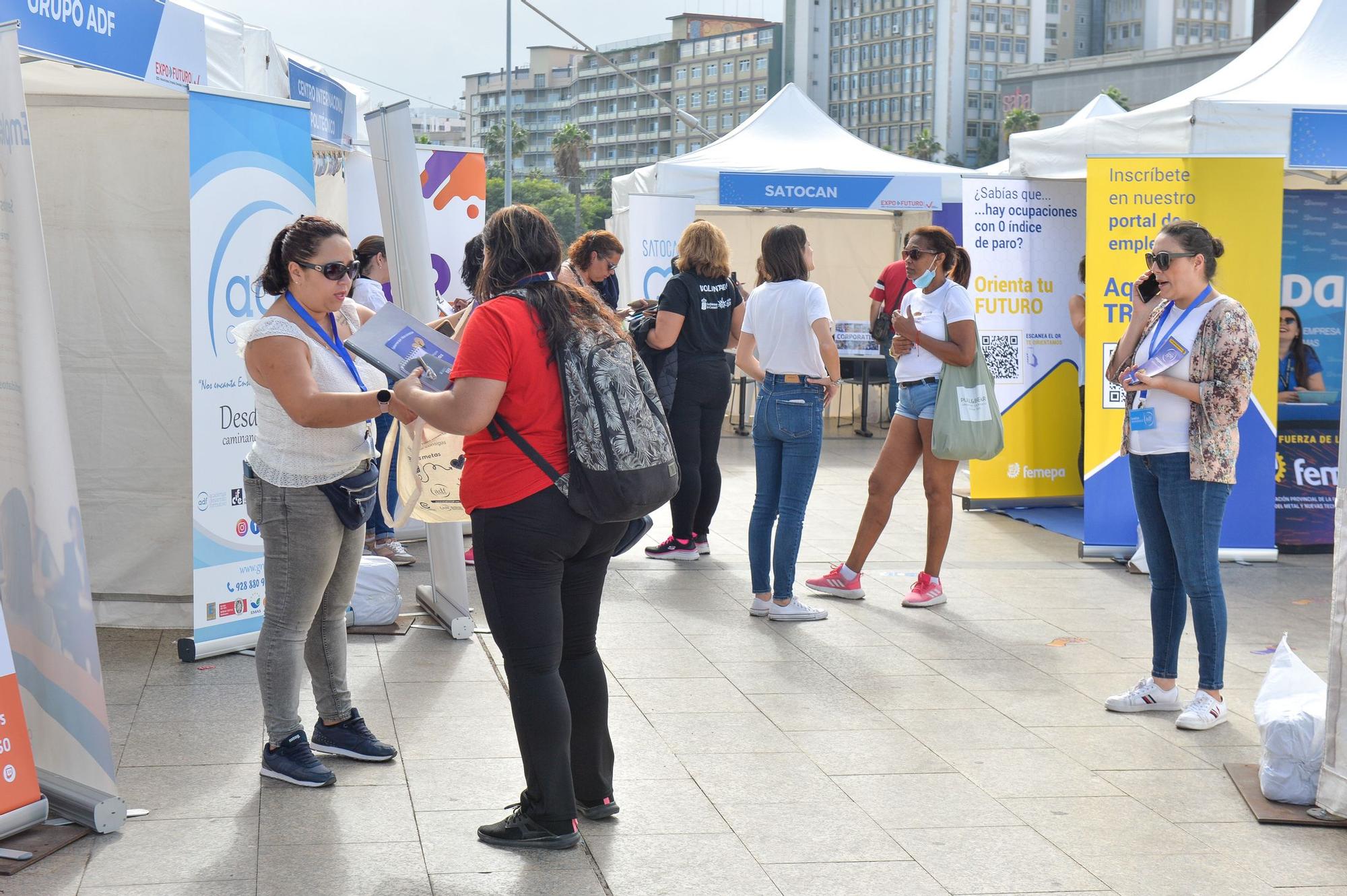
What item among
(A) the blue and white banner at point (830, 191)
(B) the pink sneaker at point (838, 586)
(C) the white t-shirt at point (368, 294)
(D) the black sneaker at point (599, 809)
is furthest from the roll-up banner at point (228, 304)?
(A) the blue and white banner at point (830, 191)

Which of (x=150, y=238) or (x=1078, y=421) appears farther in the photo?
(x=1078, y=421)

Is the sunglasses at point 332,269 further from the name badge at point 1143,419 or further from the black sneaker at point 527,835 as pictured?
the name badge at point 1143,419

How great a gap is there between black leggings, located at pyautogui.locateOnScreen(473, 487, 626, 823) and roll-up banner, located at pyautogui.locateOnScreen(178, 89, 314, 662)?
2.00 metres

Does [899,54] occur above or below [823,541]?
above

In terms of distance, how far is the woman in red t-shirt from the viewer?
3.34m

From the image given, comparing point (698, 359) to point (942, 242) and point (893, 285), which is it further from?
point (942, 242)

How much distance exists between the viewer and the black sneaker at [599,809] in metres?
3.80

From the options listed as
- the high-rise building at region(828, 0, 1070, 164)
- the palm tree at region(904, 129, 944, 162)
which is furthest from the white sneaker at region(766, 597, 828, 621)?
the high-rise building at region(828, 0, 1070, 164)

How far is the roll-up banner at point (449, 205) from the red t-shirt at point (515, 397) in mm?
7473

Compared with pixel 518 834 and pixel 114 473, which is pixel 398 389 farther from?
pixel 114 473

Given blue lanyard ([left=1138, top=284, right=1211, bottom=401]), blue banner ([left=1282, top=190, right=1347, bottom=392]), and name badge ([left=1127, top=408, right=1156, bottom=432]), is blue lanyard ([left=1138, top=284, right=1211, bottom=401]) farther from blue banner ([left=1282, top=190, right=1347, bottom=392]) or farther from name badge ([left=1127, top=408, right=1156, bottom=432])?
blue banner ([left=1282, top=190, right=1347, bottom=392])

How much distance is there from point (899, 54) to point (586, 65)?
37277 millimetres

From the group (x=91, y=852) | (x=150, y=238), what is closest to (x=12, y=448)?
(x=91, y=852)

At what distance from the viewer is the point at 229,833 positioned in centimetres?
362
